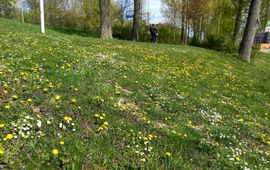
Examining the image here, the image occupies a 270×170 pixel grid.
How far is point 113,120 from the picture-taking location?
3.94 m

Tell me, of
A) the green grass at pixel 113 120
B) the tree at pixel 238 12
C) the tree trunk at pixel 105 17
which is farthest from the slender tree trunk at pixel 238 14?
the green grass at pixel 113 120

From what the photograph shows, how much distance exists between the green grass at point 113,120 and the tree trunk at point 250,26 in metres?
10.7

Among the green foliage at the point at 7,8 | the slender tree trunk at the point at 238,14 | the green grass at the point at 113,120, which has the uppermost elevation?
the green foliage at the point at 7,8

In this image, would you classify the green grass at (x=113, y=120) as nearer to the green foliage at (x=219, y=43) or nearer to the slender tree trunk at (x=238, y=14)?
the green foliage at (x=219, y=43)

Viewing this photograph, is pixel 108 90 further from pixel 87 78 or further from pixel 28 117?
pixel 28 117

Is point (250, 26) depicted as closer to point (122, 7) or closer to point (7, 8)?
point (122, 7)

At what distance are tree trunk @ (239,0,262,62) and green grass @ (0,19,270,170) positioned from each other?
10697 millimetres

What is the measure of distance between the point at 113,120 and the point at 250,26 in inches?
611

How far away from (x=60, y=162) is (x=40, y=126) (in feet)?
2.52

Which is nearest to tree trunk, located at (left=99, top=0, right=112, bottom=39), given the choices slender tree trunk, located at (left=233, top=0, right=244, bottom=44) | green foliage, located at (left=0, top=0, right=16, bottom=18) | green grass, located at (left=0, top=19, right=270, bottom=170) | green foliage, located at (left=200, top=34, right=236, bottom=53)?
green grass, located at (left=0, top=19, right=270, bottom=170)

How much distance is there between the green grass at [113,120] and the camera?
301cm

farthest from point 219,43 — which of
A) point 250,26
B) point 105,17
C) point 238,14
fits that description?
point 105,17

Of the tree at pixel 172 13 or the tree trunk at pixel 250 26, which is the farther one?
the tree at pixel 172 13

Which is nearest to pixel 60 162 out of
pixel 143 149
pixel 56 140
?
pixel 56 140
